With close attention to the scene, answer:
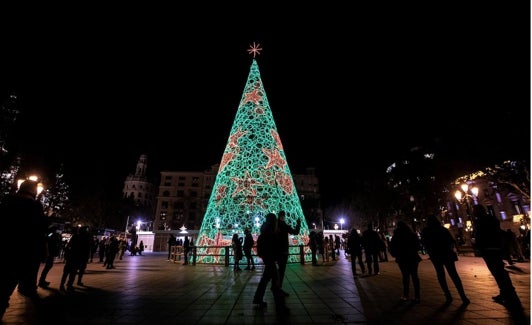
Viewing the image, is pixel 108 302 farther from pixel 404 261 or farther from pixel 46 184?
pixel 46 184

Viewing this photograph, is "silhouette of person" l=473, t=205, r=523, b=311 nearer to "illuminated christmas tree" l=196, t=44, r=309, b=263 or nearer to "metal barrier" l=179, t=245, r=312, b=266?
"illuminated christmas tree" l=196, t=44, r=309, b=263

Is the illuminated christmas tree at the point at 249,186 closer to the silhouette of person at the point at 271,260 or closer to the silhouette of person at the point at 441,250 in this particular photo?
the silhouette of person at the point at 271,260

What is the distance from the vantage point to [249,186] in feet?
44.5

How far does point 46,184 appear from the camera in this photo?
25375 mm

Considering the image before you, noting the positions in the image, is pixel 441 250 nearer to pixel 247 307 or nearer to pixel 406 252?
pixel 406 252

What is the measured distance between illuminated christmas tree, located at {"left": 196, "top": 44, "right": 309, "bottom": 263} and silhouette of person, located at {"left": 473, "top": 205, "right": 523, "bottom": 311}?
852cm

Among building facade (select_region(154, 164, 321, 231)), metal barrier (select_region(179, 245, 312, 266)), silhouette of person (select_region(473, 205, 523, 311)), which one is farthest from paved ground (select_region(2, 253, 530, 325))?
building facade (select_region(154, 164, 321, 231))

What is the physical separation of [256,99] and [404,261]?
10.9 meters

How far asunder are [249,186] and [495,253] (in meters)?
9.92

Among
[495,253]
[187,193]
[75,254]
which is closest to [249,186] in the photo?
[75,254]

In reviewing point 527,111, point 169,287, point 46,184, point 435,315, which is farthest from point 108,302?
point 46,184

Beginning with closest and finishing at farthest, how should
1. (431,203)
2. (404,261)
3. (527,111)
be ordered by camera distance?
(404,261), (527,111), (431,203)

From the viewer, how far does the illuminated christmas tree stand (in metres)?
13.5

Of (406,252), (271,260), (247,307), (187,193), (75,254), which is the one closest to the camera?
(247,307)
